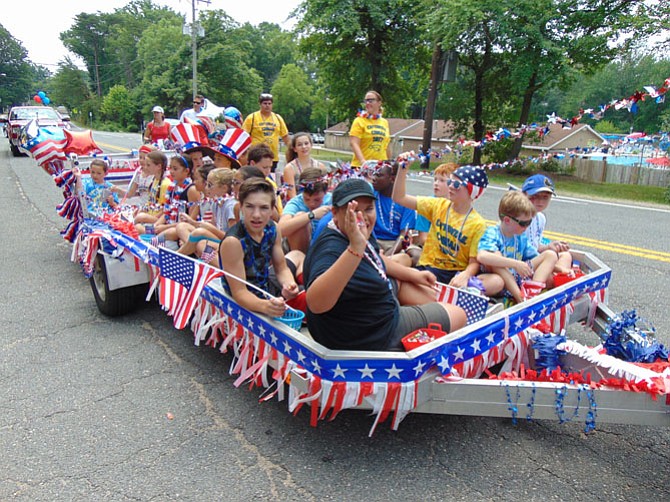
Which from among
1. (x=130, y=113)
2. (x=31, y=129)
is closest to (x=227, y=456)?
(x=31, y=129)

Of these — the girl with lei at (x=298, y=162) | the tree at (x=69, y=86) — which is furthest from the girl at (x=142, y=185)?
the tree at (x=69, y=86)

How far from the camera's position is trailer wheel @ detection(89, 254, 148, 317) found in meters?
4.68

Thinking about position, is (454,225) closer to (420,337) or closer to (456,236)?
(456,236)

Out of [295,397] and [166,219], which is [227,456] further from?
[166,219]

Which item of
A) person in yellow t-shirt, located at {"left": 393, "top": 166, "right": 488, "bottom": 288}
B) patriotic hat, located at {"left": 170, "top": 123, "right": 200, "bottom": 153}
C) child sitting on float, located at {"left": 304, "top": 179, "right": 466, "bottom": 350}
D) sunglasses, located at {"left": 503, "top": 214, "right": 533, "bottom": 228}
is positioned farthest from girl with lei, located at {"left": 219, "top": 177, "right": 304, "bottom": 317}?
patriotic hat, located at {"left": 170, "top": 123, "right": 200, "bottom": 153}

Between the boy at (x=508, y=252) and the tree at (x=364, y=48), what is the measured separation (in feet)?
71.6

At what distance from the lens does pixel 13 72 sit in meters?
95.2

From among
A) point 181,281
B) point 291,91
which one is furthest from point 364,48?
point 291,91

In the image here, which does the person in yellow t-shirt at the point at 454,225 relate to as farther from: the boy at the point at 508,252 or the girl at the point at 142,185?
the girl at the point at 142,185

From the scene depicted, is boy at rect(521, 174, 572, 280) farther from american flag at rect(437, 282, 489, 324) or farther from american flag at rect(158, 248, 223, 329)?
american flag at rect(158, 248, 223, 329)

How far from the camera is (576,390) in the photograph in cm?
249

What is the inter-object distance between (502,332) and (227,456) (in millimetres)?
1619

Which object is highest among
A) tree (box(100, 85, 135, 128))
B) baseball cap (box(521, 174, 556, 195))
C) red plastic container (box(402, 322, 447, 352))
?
tree (box(100, 85, 135, 128))

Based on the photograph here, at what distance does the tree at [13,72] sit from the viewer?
9231 centimetres
